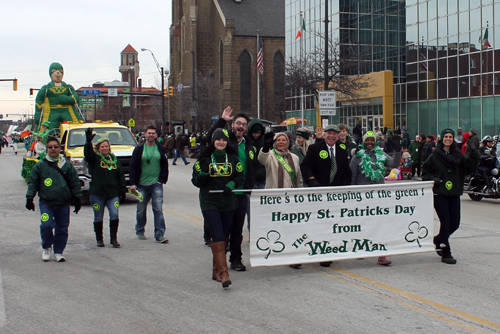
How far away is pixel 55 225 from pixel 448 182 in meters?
5.38

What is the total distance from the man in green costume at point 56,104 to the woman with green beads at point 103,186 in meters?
9.61

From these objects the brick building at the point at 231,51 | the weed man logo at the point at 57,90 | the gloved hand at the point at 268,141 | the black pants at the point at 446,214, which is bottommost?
the black pants at the point at 446,214

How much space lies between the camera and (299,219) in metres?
7.13

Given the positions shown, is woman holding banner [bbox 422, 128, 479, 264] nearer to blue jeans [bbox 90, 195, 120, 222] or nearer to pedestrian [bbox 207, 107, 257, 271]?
pedestrian [bbox 207, 107, 257, 271]

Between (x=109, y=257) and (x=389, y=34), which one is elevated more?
(x=389, y=34)

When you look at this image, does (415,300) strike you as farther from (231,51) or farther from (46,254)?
(231,51)

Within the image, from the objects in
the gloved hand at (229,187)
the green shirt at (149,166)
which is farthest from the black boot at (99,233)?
the gloved hand at (229,187)

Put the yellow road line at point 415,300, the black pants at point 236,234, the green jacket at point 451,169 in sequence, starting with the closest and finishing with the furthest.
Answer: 1. the yellow road line at point 415,300
2. the black pants at point 236,234
3. the green jacket at point 451,169

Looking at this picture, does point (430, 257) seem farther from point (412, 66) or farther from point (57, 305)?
point (412, 66)

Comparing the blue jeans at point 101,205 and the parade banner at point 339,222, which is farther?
the blue jeans at point 101,205

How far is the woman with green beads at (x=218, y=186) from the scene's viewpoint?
6.48 meters

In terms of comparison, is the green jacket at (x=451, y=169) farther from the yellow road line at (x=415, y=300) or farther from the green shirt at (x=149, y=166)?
the green shirt at (x=149, y=166)

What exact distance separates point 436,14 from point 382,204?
3128 cm

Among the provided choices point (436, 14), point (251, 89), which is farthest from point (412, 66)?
point (251, 89)
